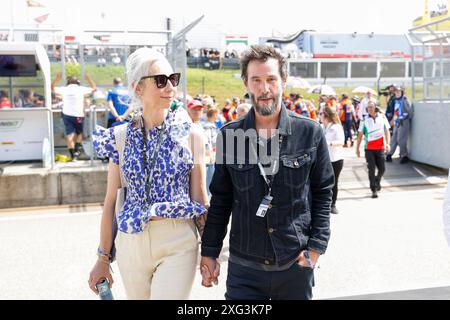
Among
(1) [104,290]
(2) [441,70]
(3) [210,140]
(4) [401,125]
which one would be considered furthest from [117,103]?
(1) [104,290]

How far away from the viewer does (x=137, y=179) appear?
2.67 meters

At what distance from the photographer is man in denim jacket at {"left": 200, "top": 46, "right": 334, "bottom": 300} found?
257 cm

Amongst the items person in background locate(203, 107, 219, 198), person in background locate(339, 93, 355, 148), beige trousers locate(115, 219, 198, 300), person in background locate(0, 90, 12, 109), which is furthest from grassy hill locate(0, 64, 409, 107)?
beige trousers locate(115, 219, 198, 300)

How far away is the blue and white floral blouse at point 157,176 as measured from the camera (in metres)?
2.61

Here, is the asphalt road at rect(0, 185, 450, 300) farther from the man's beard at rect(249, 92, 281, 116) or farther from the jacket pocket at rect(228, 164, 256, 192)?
the man's beard at rect(249, 92, 281, 116)

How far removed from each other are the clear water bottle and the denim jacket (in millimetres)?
538

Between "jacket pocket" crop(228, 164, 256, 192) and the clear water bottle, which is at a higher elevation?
"jacket pocket" crop(228, 164, 256, 192)

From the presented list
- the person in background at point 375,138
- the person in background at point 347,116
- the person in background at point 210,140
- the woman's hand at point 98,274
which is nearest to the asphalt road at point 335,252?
the person in background at point 375,138

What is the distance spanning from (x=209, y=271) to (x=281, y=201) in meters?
0.53

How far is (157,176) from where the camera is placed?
266 cm

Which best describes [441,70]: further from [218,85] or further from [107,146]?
[218,85]

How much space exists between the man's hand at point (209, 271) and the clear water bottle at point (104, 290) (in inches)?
19.2

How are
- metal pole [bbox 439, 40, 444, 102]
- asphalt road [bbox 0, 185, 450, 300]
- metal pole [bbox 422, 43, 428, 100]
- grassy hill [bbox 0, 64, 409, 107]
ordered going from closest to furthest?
asphalt road [bbox 0, 185, 450, 300] → metal pole [bbox 439, 40, 444, 102] → metal pole [bbox 422, 43, 428, 100] → grassy hill [bbox 0, 64, 409, 107]

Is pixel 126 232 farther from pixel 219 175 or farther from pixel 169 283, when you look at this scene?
pixel 219 175
